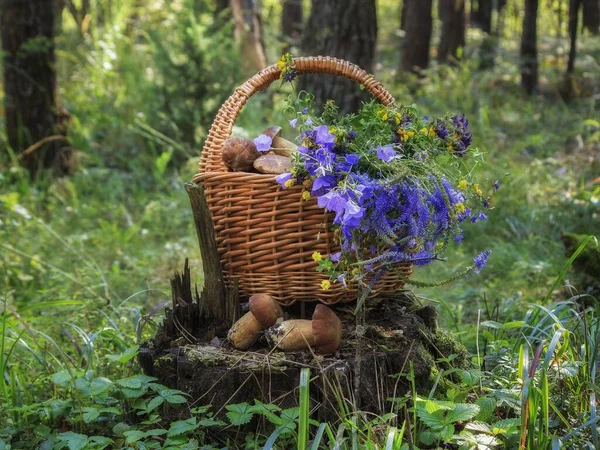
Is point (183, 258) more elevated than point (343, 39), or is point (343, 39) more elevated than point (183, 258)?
point (343, 39)

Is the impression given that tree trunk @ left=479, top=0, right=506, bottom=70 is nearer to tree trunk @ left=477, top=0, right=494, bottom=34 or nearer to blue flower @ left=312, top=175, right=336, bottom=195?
tree trunk @ left=477, top=0, right=494, bottom=34

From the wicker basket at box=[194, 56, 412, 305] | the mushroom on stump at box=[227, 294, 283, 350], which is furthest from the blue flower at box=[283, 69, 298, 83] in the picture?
the mushroom on stump at box=[227, 294, 283, 350]

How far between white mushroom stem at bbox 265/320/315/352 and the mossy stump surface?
0.03 metres

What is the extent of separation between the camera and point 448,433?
220 centimetres

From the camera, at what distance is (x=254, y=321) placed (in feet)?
8.52

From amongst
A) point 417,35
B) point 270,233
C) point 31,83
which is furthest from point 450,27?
point 270,233

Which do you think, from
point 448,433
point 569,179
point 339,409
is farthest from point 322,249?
point 569,179

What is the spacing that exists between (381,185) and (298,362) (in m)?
0.65

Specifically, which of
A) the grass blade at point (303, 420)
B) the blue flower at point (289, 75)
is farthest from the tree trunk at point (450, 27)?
the grass blade at point (303, 420)

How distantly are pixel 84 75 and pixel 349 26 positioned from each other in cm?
400

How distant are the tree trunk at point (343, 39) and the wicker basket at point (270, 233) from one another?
2.92 meters

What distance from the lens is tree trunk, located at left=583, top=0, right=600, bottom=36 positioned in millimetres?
14109

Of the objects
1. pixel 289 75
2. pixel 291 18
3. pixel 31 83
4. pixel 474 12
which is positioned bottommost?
pixel 31 83

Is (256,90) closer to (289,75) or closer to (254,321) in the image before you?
(289,75)
